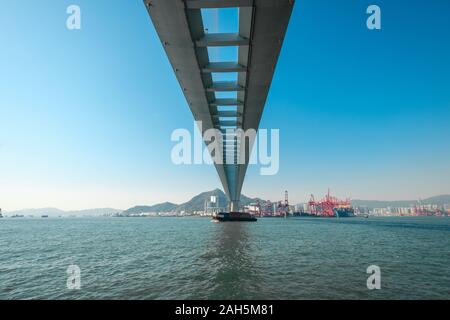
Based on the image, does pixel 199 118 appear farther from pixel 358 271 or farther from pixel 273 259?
pixel 358 271

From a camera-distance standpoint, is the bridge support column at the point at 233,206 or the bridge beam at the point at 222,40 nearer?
the bridge beam at the point at 222,40

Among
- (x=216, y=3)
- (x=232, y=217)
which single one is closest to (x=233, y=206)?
(x=232, y=217)

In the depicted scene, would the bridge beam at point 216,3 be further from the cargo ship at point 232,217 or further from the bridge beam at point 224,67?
the cargo ship at point 232,217

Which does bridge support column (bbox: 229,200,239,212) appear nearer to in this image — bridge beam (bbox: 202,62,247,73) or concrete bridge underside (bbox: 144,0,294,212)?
concrete bridge underside (bbox: 144,0,294,212)

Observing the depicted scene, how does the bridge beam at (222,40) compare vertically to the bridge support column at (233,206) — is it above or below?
above

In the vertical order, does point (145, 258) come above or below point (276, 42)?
below

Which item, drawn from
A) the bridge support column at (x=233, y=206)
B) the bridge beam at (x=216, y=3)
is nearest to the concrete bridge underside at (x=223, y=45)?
the bridge beam at (x=216, y=3)

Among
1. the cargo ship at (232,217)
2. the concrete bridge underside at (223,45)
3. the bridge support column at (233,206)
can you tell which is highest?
the concrete bridge underside at (223,45)

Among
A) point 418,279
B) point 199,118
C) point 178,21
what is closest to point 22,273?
point 199,118
